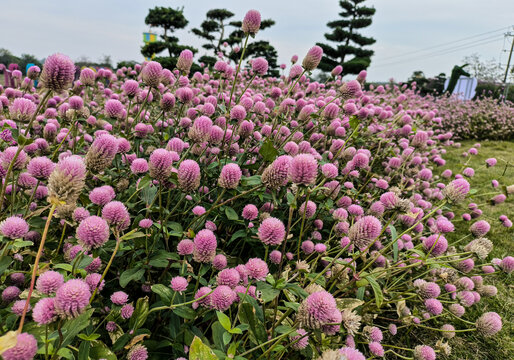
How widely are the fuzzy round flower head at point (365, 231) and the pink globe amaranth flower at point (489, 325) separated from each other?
3.23 feet

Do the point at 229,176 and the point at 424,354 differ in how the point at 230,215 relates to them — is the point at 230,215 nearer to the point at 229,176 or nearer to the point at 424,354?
the point at 229,176

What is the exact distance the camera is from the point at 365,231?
3.85 feet

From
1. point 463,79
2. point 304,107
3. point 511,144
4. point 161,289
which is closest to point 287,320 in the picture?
point 161,289

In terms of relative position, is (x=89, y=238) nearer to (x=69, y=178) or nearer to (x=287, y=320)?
(x=69, y=178)

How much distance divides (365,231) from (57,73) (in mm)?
1225

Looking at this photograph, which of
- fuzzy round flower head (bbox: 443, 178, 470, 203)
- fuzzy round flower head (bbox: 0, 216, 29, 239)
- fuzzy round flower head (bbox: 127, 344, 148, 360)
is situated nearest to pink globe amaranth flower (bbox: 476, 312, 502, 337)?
fuzzy round flower head (bbox: 443, 178, 470, 203)

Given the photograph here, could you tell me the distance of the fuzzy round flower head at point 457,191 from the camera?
148cm

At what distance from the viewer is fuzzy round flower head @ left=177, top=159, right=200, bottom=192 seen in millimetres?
1123

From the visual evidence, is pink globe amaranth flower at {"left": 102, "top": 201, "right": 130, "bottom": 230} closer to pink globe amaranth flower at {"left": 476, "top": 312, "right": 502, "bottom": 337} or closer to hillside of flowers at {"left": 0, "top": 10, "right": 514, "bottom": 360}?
hillside of flowers at {"left": 0, "top": 10, "right": 514, "bottom": 360}

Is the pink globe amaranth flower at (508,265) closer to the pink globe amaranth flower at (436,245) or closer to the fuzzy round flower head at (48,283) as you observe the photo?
the pink globe amaranth flower at (436,245)

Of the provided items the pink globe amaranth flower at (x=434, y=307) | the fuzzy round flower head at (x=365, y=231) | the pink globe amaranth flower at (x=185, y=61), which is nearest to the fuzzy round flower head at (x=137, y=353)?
the fuzzy round flower head at (x=365, y=231)

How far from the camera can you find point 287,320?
1.25 m

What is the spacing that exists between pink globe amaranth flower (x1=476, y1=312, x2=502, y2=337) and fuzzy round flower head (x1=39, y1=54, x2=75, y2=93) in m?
2.20

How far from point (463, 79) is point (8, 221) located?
2306 cm
